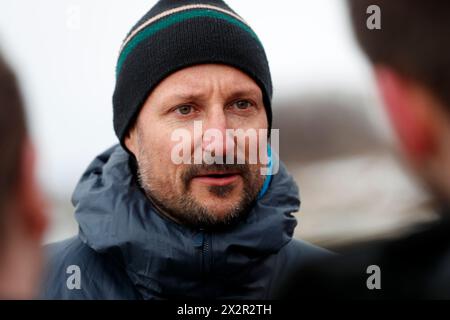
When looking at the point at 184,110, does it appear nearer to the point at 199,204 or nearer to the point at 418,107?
the point at 199,204

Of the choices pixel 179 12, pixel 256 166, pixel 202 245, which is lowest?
pixel 202 245

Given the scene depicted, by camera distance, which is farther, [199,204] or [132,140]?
[132,140]

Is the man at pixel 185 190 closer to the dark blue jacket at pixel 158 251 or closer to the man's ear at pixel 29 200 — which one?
the dark blue jacket at pixel 158 251

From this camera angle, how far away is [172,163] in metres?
1.23

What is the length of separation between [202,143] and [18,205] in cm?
61

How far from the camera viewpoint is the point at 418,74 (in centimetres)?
57

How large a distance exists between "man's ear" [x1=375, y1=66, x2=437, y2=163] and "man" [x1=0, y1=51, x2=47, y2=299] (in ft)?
1.23

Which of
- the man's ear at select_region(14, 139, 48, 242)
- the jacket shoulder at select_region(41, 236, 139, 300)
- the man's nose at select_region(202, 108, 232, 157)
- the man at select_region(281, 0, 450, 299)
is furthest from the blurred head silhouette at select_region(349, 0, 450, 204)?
the jacket shoulder at select_region(41, 236, 139, 300)

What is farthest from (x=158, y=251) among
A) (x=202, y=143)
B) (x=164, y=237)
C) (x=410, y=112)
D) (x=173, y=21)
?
(x=410, y=112)

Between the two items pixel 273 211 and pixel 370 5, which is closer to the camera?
pixel 370 5

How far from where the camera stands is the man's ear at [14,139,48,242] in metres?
0.59
